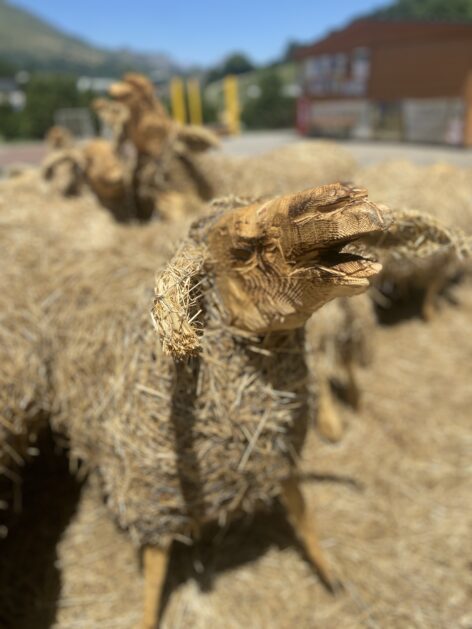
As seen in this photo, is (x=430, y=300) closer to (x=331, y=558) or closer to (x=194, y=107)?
(x=331, y=558)

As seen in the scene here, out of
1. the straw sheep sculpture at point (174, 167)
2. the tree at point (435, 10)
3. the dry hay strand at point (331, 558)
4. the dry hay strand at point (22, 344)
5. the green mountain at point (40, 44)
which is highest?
the green mountain at point (40, 44)

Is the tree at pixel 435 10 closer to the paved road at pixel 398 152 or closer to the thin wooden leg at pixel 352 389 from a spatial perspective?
the paved road at pixel 398 152

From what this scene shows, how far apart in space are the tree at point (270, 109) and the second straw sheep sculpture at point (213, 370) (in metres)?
26.7

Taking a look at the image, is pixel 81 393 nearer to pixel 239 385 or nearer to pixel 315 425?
pixel 239 385

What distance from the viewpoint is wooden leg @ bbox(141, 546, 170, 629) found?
190 centimetres

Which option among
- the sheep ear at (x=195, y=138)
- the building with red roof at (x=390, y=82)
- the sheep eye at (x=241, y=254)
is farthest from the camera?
the building with red roof at (x=390, y=82)

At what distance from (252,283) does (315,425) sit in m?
2.25

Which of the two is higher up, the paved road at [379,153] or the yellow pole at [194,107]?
the yellow pole at [194,107]

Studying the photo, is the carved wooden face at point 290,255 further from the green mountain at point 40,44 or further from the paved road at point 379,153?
the green mountain at point 40,44

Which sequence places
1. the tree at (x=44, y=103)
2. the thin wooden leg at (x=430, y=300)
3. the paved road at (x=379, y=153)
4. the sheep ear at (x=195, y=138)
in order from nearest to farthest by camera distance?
the sheep ear at (x=195, y=138) < the thin wooden leg at (x=430, y=300) < the paved road at (x=379, y=153) < the tree at (x=44, y=103)

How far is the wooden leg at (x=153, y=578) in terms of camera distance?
1.90 m

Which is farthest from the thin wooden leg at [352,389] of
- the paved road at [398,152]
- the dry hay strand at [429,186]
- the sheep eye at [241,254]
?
the paved road at [398,152]

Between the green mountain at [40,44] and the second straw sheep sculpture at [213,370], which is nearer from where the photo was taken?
the second straw sheep sculpture at [213,370]

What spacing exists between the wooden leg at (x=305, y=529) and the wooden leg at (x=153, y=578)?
0.55 m
